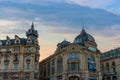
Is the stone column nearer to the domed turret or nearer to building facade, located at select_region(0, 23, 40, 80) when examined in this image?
building facade, located at select_region(0, 23, 40, 80)

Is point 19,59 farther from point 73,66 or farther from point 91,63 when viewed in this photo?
point 91,63

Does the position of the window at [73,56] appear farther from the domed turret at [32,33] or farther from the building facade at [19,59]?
the domed turret at [32,33]

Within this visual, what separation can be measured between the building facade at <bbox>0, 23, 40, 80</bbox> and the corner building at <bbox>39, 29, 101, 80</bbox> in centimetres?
691

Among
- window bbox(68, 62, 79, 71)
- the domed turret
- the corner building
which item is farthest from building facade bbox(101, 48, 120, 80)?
the domed turret

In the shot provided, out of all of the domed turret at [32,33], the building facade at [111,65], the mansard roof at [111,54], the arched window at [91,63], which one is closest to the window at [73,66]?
the arched window at [91,63]

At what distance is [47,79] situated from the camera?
295 feet

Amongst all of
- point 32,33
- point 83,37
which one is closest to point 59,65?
point 83,37

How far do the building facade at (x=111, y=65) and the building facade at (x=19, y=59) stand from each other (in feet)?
97.3

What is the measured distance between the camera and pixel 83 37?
85375 millimetres

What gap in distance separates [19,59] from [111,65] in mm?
36204

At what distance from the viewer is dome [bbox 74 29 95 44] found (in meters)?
84.6

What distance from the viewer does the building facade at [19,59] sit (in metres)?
83.1

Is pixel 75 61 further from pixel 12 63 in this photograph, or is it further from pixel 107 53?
pixel 107 53

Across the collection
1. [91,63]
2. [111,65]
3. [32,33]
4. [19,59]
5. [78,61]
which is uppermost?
[32,33]
